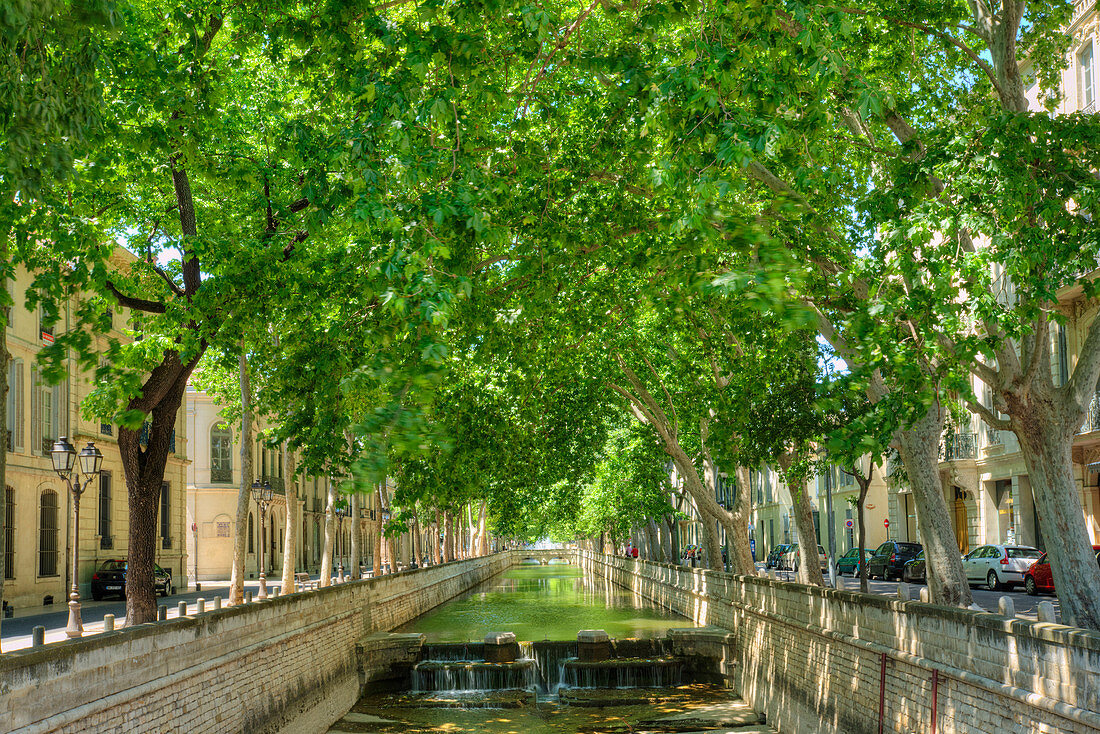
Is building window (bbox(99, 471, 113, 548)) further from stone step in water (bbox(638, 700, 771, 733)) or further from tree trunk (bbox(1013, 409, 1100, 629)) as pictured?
tree trunk (bbox(1013, 409, 1100, 629))

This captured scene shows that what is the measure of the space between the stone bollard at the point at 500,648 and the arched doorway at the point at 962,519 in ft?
77.2

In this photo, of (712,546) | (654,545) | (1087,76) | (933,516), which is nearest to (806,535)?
(712,546)

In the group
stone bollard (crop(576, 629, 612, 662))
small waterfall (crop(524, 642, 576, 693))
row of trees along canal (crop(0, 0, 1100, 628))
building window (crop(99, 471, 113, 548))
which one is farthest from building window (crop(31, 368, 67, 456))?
stone bollard (crop(576, 629, 612, 662))

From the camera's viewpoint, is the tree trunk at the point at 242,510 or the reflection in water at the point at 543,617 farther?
the reflection in water at the point at 543,617

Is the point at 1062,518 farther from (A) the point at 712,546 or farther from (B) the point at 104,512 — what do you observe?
(B) the point at 104,512

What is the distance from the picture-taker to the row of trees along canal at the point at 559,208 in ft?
26.5

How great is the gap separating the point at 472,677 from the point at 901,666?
1163cm

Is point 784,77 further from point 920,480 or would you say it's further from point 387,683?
point 387,683

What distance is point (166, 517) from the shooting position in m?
41.2

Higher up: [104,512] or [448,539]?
[104,512]

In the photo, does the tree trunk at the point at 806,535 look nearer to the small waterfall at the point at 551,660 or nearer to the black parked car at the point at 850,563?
→ the small waterfall at the point at 551,660

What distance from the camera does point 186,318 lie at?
42.0 feet

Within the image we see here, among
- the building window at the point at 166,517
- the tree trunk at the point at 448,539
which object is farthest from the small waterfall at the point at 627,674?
the tree trunk at the point at 448,539

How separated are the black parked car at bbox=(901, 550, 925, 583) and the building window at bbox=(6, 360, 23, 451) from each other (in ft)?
91.9
